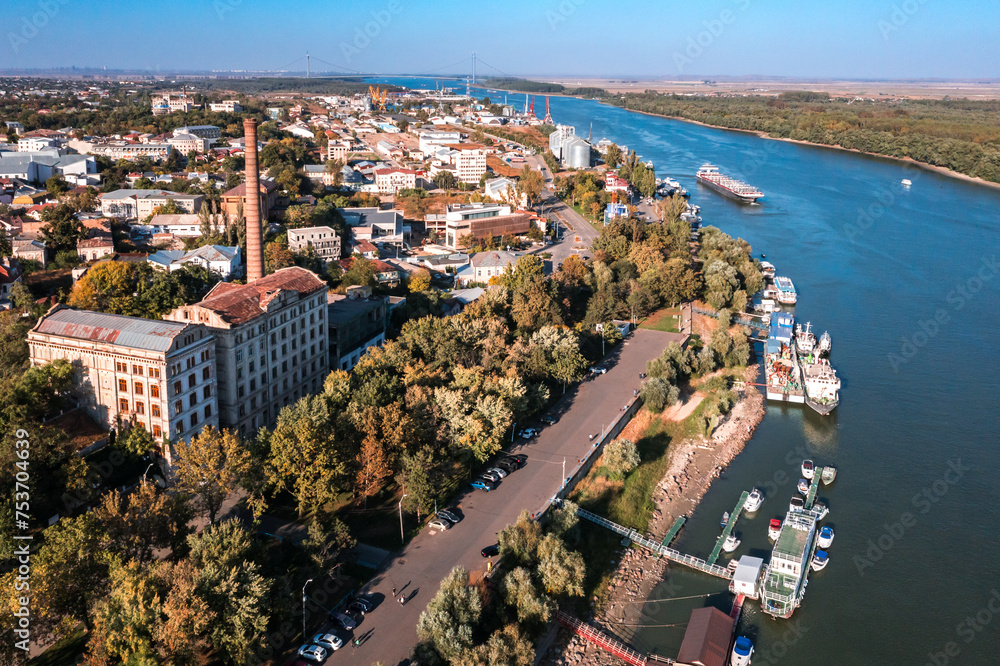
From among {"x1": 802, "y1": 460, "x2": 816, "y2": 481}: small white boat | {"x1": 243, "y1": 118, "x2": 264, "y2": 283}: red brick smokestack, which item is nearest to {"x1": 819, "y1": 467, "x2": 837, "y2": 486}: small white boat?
{"x1": 802, "y1": 460, "x2": 816, "y2": 481}: small white boat

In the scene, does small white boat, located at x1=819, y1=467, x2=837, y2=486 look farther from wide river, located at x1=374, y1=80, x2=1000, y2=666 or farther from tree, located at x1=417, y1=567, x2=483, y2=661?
tree, located at x1=417, y1=567, x2=483, y2=661

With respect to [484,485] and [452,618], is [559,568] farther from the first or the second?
[484,485]

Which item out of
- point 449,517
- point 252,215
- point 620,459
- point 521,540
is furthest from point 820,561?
point 252,215

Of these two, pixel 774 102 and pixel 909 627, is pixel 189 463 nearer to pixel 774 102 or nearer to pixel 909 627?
pixel 909 627

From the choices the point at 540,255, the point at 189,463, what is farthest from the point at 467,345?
the point at 540,255

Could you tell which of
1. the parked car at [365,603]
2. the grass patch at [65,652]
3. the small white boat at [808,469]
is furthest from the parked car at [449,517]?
the small white boat at [808,469]

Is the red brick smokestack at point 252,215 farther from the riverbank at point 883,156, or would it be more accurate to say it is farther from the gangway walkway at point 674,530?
the riverbank at point 883,156
